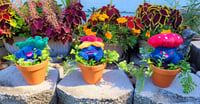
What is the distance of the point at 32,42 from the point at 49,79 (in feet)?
1.61

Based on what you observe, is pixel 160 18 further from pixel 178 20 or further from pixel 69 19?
pixel 69 19

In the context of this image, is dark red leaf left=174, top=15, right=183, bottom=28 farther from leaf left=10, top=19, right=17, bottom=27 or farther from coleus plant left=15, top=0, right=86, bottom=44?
leaf left=10, top=19, right=17, bottom=27

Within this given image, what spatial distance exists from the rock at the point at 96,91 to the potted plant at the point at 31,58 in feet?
0.93

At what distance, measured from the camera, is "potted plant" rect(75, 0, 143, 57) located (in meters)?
2.28

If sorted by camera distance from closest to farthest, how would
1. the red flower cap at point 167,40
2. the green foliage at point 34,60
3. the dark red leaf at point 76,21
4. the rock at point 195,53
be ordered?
1. the red flower cap at point 167,40
2. the green foliage at point 34,60
3. the dark red leaf at point 76,21
4. the rock at point 195,53

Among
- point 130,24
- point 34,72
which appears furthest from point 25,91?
point 130,24

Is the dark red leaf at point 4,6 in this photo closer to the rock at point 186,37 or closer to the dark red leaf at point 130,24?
the dark red leaf at point 130,24

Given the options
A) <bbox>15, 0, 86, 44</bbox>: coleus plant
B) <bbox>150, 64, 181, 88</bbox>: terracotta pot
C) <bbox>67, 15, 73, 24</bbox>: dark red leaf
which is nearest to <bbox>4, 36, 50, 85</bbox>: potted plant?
<bbox>15, 0, 86, 44</bbox>: coleus plant

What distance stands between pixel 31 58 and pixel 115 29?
4.29ft

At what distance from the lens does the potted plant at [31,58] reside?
5.06 ft

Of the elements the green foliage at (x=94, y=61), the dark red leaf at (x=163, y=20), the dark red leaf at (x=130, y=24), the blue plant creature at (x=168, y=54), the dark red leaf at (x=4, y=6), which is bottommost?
the green foliage at (x=94, y=61)

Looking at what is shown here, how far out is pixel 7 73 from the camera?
192 cm

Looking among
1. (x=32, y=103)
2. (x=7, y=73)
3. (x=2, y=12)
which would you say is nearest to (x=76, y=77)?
(x=32, y=103)

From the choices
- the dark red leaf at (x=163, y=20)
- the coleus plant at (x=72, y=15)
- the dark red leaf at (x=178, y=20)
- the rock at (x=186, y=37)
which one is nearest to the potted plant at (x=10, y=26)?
the coleus plant at (x=72, y=15)
